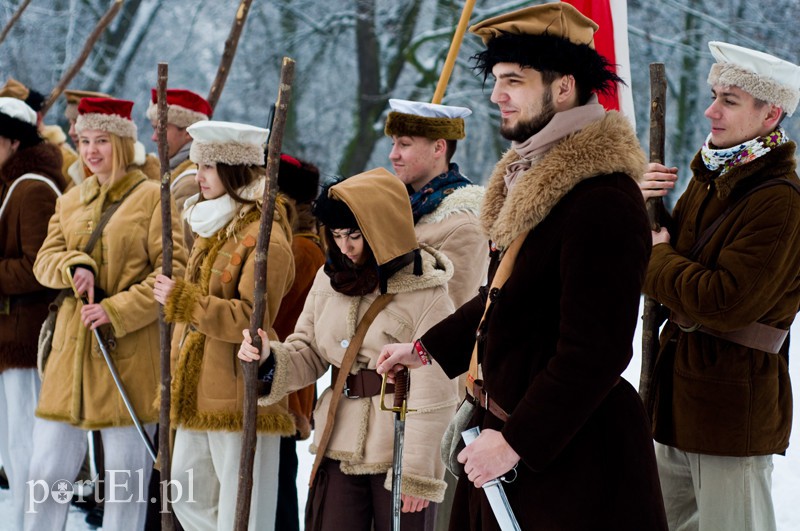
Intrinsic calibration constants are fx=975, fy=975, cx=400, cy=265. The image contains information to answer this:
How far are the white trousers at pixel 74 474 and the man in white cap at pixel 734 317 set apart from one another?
251 centimetres

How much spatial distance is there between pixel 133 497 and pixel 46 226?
1.47 m

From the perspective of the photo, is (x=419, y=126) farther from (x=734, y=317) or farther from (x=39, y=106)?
(x=39, y=106)

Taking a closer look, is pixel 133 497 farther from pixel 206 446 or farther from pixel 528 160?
pixel 528 160

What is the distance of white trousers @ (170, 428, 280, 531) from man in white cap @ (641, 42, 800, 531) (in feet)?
5.45

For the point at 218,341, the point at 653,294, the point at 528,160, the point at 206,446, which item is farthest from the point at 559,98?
the point at 206,446

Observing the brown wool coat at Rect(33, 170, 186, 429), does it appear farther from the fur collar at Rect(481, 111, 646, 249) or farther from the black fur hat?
the fur collar at Rect(481, 111, 646, 249)

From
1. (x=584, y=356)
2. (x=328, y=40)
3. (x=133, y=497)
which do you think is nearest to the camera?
(x=584, y=356)

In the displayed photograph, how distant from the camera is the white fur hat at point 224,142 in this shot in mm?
4023

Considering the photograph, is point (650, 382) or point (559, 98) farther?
point (650, 382)

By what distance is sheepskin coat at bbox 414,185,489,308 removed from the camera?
4.00 meters

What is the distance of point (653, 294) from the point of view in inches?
133

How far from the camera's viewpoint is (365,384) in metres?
3.49

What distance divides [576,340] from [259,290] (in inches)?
59.4

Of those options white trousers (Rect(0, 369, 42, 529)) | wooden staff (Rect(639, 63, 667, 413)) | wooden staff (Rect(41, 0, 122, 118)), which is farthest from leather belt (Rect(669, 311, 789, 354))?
wooden staff (Rect(41, 0, 122, 118))
